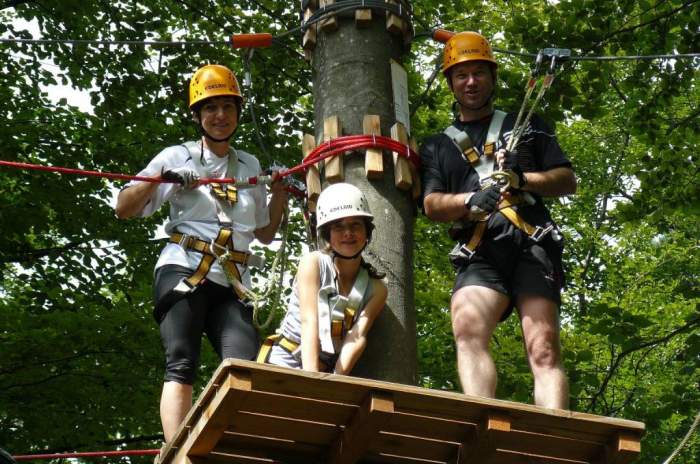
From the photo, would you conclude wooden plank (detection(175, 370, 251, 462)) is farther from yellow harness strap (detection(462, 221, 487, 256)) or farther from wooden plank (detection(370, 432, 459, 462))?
yellow harness strap (detection(462, 221, 487, 256))

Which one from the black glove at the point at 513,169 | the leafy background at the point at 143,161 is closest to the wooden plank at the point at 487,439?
the black glove at the point at 513,169

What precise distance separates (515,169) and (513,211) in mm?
183

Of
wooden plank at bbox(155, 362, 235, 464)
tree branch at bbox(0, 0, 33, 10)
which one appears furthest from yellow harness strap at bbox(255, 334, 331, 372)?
tree branch at bbox(0, 0, 33, 10)

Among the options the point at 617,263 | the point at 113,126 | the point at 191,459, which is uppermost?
the point at 617,263

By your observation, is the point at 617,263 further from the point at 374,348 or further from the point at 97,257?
the point at 374,348

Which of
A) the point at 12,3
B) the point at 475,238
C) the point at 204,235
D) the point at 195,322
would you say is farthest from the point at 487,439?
the point at 12,3

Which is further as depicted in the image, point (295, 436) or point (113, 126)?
point (113, 126)

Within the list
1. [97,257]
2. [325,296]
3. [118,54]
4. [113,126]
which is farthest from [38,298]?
[325,296]

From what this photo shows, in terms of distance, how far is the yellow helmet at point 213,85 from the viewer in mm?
5148

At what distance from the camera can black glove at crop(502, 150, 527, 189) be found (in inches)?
186

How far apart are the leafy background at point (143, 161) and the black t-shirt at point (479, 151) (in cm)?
351

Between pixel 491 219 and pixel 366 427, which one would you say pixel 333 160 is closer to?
pixel 491 219

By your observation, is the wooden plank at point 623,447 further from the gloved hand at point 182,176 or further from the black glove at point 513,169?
the gloved hand at point 182,176

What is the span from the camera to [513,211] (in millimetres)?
4785
